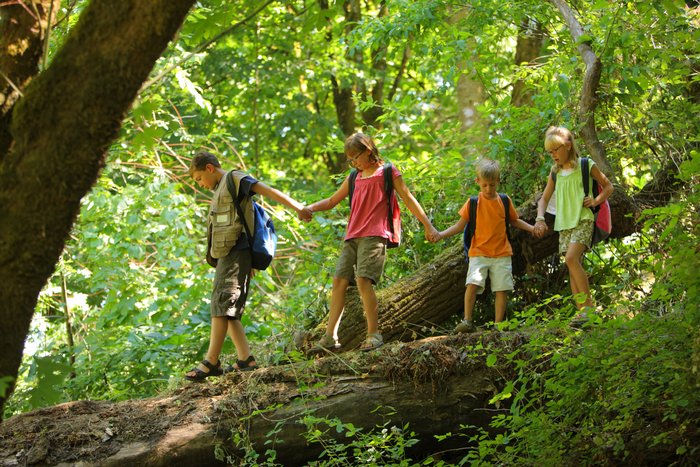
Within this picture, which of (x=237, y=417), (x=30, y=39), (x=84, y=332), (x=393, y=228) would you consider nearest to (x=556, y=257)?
(x=393, y=228)

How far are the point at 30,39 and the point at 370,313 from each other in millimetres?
3739

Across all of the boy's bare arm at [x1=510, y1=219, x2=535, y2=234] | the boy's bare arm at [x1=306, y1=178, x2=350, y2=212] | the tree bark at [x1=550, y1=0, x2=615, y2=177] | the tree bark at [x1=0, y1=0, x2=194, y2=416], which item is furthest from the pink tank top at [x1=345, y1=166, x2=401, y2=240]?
the tree bark at [x1=0, y1=0, x2=194, y2=416]

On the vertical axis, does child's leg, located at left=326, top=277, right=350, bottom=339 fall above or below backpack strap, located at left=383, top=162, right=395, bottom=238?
below

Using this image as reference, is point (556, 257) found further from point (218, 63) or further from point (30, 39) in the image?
point (218, 63)

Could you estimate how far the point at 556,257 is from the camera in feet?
23.4

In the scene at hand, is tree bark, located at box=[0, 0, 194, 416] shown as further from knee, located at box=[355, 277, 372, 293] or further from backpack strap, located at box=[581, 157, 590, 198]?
backpack strap, located at box=[581, 157, 590, 198]

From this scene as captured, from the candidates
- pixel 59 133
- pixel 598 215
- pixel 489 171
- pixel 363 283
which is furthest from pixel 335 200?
pixel 59 133

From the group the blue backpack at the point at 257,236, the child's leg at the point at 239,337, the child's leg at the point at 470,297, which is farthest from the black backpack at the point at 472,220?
the child's leg at the point at 239,337

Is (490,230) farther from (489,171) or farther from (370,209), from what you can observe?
(370,209)

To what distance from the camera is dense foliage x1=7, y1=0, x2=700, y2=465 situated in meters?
4.10

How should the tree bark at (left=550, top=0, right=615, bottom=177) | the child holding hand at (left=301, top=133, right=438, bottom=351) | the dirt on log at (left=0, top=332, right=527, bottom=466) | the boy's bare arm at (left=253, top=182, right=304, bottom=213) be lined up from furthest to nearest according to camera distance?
the tree bark at (left=550, top=0, right=615, bottom=177), the child holding hand at (left=301, top=133, right=438, bottom=351), the boy's bare arm at (left=253, top=182, right=304, bottom=213), the dirt on log at (left=0, top=332, right=527, bottom=466)

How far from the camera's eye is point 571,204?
6371 mm

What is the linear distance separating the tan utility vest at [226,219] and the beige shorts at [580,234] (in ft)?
8.32

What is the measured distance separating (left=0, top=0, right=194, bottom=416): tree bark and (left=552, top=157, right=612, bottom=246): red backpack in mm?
4474
